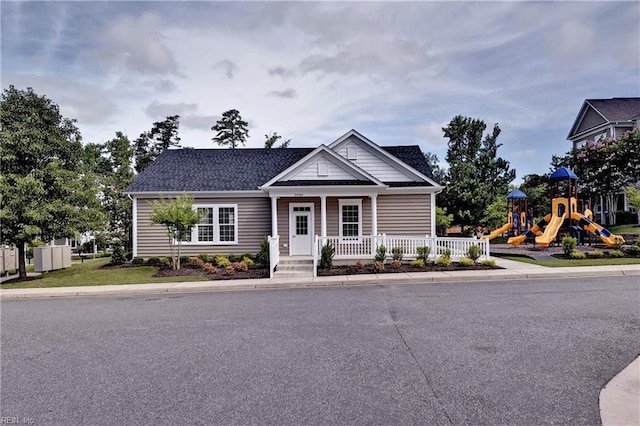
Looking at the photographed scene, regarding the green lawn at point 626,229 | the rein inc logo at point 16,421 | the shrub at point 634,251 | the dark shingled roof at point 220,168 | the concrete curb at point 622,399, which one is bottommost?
the rein inc logo at point 16,421

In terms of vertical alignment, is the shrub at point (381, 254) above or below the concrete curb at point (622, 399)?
above

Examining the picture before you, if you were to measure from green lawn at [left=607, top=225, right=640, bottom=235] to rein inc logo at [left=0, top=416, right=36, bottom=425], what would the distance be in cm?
3009

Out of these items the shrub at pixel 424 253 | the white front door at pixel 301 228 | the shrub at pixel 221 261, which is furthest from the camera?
the white front door at pixel 301 228

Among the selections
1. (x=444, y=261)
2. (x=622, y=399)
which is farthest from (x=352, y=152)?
(x=622, y=399)

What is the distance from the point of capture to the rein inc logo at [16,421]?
11.8 ft

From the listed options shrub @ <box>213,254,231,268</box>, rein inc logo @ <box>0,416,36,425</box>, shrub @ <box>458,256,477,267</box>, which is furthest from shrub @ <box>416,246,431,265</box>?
rein inc logo @ <box>0,416,36,425</box>

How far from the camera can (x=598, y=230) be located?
1877 cm

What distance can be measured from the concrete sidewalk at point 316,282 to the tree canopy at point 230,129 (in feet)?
131

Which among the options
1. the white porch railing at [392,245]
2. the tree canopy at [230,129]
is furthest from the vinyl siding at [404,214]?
the tree canopy at [230,129]

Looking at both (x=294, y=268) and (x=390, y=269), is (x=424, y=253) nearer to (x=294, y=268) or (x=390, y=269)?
(x=390, y=269)

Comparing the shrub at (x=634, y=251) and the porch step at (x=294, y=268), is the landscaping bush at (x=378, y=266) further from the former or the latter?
the shrub at (x=634, y=251)

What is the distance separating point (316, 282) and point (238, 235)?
23.0 feet

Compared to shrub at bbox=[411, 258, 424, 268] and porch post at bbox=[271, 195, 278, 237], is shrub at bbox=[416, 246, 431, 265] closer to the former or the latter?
shrub at bbox=[411, 258, 424, 268]

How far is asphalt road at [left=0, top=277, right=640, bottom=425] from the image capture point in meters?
3.64
